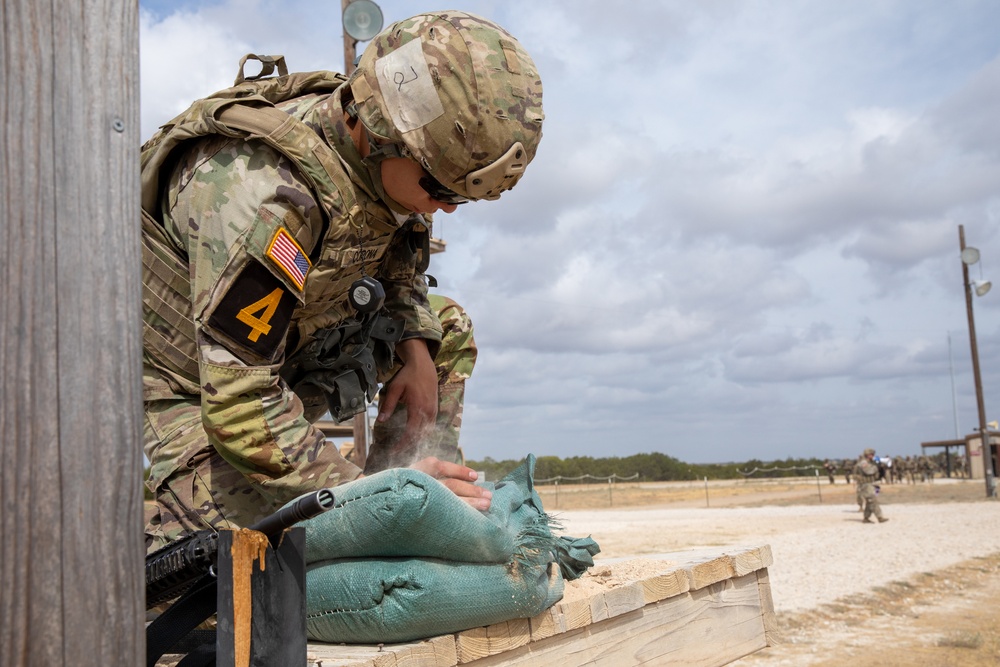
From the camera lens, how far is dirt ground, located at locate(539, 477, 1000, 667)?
7.52 metres

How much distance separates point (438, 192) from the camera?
2.46 meters

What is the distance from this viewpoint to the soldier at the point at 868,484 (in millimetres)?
17156

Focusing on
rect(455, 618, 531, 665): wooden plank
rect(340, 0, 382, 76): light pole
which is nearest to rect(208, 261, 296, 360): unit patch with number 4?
rect(455, 618, 531, 665): wooden plank

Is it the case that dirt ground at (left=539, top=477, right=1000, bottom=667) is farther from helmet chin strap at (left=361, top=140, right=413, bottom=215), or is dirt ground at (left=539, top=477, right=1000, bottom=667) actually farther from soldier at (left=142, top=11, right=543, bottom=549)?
helmet chin strap at (left=361, top=140, right=413, bottom=215)

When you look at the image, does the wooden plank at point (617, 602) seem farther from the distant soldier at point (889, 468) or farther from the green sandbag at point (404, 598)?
the distant soldier at point (889, 468)

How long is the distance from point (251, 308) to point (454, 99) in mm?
750

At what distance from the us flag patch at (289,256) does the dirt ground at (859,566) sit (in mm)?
869

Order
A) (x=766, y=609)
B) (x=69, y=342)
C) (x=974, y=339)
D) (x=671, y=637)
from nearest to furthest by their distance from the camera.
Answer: (x=69, y=342)
(x=671, y=637)
(x=766, y=609)
(x=974, y=339)

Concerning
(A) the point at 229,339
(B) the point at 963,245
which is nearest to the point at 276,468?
(A) the point at 229,339

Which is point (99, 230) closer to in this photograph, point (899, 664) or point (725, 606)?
point (725, 606)

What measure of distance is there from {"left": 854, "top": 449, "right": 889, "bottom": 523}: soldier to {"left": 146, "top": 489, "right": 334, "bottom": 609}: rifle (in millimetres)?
17361

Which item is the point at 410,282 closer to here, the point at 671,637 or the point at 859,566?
the point at 671,637

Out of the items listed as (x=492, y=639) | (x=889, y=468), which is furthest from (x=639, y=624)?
(x=889, y=468)

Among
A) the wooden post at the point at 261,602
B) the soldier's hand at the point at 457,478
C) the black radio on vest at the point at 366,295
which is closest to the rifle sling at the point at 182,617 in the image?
the wooden post at the point at 261,602
